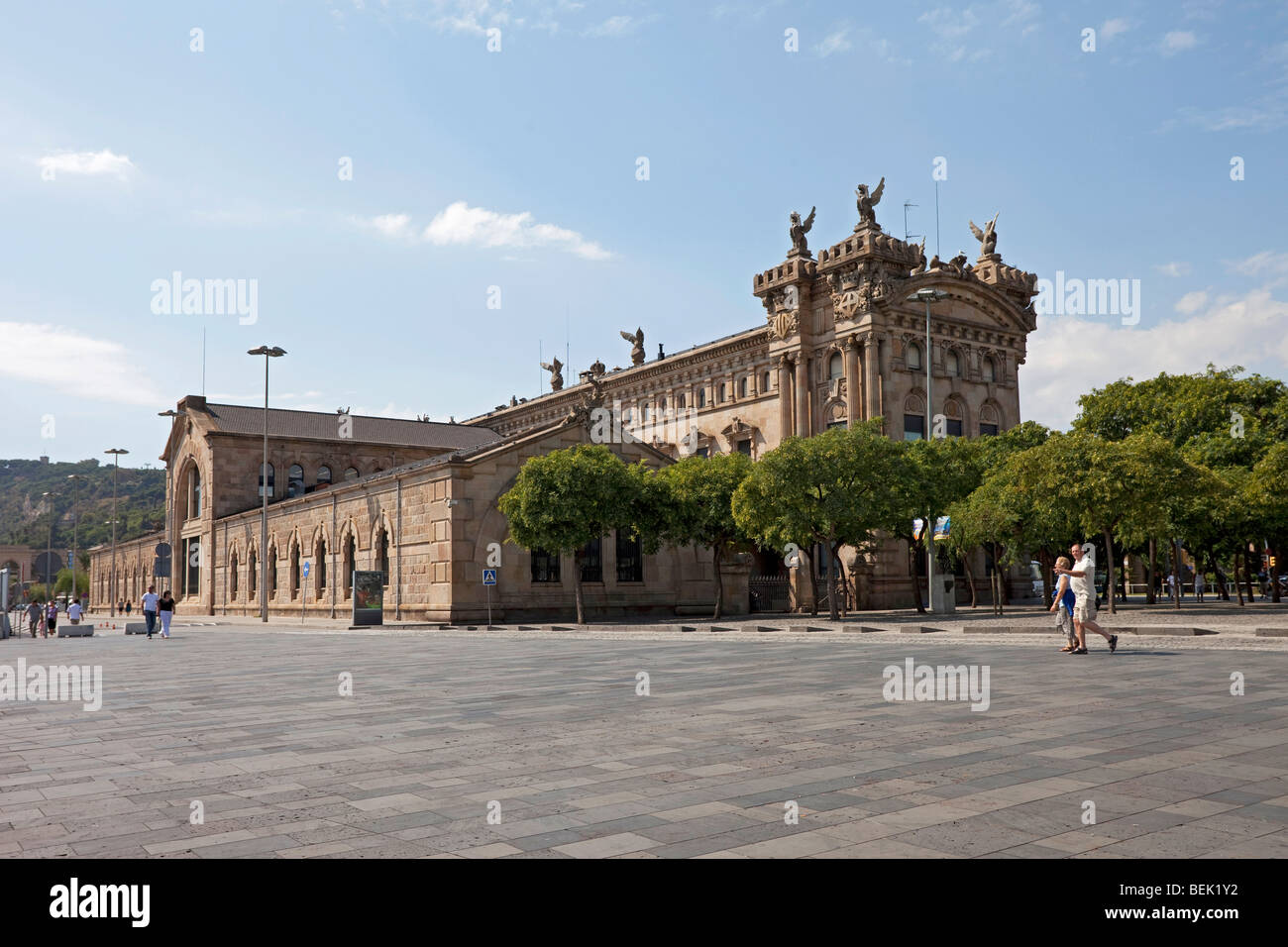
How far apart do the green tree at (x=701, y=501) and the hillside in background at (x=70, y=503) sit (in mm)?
102600

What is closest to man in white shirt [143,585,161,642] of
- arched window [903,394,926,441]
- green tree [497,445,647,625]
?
green tree [497,445,647,625]

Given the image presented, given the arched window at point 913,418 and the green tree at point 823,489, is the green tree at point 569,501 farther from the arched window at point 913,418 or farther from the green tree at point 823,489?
the arched window at point 913,418

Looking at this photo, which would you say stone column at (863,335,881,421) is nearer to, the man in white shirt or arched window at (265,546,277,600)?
arched window at (265,546,277,600)

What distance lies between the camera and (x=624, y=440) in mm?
44781

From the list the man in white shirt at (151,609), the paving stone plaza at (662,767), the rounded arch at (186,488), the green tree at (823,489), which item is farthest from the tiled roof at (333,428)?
the paving stone plaza at (662,767)

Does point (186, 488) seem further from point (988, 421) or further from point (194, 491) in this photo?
point (988, 421)

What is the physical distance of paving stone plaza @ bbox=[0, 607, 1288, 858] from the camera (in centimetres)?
580

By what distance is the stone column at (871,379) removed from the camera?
2067 inches

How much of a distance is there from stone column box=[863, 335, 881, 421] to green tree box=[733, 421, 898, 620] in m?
14.5

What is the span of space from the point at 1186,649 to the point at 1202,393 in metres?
36.7

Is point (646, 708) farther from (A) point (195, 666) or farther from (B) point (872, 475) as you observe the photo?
(B) point (872, 475)

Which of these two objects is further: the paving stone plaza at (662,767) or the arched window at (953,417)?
the arched window at (953,417)

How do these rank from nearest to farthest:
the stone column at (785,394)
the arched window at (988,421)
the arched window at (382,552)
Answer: the arched window at (382,552) → the stone column at (785,394) → the arched window at (988,421)

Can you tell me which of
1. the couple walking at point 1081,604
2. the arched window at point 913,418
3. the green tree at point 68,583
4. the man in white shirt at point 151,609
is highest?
the arched window at point 913,418
